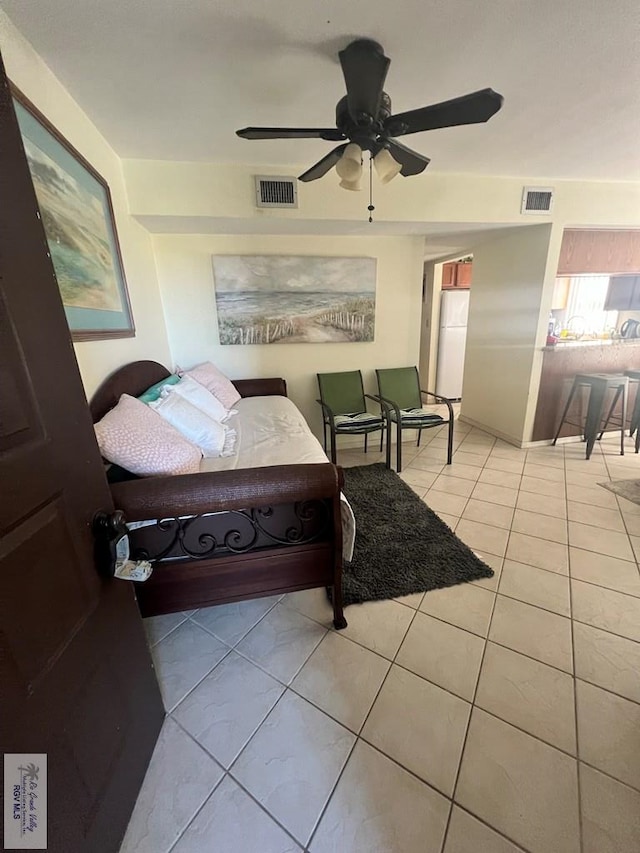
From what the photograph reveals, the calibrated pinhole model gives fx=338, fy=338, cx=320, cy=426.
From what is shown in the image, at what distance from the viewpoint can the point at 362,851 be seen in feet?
2.83

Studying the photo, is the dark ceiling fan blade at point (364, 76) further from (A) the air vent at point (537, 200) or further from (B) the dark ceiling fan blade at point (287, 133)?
(A) the air vent at point (537, 200)

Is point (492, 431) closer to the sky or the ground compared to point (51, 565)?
closer to the ground

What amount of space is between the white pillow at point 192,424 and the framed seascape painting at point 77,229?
0.45m

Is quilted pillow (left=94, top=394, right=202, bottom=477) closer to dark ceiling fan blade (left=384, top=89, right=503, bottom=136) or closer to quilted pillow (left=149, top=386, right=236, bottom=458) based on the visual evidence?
quilted pillow (left=149, top=386, right=236, bottom=458)

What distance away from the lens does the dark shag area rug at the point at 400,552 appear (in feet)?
5.63

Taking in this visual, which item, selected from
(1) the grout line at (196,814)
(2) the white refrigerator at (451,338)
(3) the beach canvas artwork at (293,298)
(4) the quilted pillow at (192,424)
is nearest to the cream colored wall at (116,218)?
(4) the quilted pillow at (192,424)

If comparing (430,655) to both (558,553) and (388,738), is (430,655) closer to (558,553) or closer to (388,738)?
(388,738)

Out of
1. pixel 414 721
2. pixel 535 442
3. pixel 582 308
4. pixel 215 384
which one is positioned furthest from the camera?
pixel 582 308

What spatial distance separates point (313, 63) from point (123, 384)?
5.67 ft

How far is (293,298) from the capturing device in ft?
10.3

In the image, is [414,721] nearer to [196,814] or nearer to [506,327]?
[196,814]

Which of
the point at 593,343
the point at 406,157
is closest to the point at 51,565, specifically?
the point at 406,157

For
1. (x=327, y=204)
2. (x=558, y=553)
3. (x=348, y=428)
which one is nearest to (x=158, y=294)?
(x=327, y=204)

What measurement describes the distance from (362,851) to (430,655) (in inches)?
24.6
